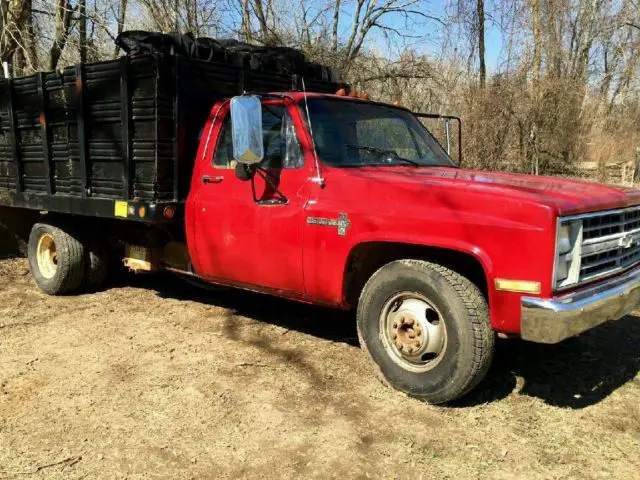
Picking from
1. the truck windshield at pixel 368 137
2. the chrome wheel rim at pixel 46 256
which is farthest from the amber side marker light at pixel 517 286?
the chrome wheel rim at pixel 46 256

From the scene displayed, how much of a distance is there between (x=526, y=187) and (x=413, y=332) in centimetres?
116

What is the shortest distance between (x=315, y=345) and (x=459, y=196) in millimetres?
1965

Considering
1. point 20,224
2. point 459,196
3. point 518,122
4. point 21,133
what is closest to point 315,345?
point 459,196

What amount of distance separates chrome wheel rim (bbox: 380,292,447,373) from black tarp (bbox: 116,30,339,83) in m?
2.97

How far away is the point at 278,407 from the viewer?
3814 mm

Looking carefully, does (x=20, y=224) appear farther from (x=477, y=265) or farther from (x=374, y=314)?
(x=477, y=265)

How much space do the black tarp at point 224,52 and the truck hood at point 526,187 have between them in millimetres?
2208

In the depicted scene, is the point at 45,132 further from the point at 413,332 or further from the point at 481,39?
the point at 481,39

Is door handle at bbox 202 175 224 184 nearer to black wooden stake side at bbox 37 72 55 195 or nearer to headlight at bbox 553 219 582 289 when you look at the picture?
black wooden stake side at bbox 37 72 55 195

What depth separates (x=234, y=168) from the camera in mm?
4812

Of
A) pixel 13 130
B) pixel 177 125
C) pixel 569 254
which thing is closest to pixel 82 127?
pixel 177 125

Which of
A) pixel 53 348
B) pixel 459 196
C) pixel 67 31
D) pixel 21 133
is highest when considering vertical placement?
pixel 67 31

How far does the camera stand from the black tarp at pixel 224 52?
5367 mm

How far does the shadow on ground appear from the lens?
4.08m
